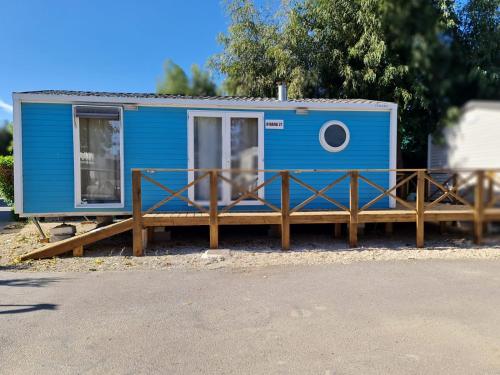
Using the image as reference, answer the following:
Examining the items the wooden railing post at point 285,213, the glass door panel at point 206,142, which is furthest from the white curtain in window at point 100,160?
the wooden railing post at point 285,213

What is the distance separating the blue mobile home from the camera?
6.07 metres

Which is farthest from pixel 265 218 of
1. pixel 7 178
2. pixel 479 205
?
pixel 7 178

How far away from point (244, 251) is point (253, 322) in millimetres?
2615

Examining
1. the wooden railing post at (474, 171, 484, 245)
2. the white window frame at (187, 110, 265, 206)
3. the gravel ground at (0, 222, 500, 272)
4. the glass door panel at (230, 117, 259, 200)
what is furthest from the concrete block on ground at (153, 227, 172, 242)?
the wooden railing post at (474, 171, 484, 245)

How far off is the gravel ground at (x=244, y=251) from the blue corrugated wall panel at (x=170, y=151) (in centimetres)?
72

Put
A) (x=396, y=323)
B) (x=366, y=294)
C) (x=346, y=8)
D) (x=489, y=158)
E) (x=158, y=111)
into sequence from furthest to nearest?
(x=158, y=111) < (x=366, y=294) < (x=396, y=323) < (x=346, y=8) < (x=489, y=158)

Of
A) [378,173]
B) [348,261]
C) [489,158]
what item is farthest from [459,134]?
[378,173]

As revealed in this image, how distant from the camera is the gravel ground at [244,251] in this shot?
5188 mm

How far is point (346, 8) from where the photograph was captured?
7.82 feet

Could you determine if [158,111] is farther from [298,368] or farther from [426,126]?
[426,126]

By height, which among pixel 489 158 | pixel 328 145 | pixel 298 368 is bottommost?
pixel 298 368

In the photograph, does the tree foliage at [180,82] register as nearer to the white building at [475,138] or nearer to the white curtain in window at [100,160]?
the white building at [475,138]

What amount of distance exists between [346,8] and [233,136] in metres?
4.34

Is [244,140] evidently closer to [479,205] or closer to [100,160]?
[100,160]
